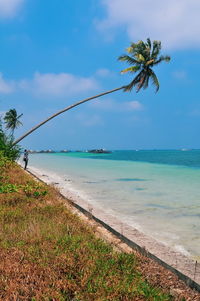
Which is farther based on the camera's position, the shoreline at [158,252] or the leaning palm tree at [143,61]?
the leaning palm tree at [143,61]

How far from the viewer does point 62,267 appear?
10.6ft

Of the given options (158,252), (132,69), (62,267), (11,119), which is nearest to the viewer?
A: (62,267)

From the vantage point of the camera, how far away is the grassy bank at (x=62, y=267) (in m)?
2.82

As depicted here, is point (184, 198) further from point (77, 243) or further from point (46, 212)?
point (77, 243)

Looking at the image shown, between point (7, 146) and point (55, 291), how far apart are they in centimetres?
1763

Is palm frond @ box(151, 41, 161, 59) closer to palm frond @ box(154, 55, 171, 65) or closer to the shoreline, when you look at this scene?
palm frond @ box(154, 55, 171, 65)

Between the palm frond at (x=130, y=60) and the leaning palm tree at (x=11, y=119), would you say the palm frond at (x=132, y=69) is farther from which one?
the leaning palm tree at (x=11, y=119)

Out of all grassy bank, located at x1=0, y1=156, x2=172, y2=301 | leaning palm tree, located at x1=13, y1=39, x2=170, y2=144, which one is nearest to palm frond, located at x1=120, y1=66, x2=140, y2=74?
leaning palm tree, located at x1=13, y1=39, x2=170, y2=144

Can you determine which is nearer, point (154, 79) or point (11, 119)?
point (154, 79)

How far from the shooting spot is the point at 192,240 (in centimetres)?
562

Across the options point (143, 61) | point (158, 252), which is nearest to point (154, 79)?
point (143, 61)

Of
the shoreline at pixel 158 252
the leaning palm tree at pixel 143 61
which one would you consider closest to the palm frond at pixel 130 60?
the leaning palm tree at pixel 143 61

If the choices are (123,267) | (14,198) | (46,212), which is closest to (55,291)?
(123,267)

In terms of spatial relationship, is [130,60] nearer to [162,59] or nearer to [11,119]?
[162,59]
